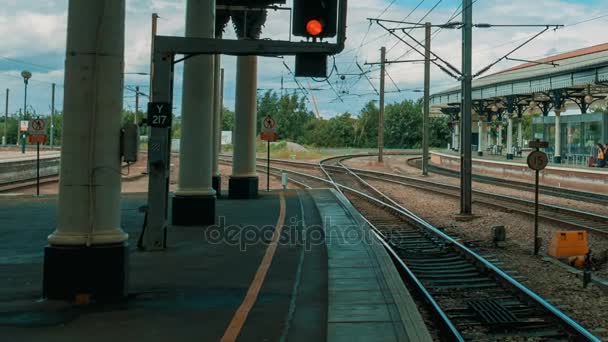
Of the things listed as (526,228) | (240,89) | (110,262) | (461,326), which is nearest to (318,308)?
(461,326)

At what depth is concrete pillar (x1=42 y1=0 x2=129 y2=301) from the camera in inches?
268

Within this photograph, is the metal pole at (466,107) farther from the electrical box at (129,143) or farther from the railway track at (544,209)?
the electrical box at (129,143)

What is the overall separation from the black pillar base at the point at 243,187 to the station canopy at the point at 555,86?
1477 cm

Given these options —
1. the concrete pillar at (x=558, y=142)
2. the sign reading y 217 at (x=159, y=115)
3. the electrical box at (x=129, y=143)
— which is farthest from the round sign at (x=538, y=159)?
the concrete pillar at (x=558, y=142)

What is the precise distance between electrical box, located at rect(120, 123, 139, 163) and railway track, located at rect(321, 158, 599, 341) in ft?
12.9

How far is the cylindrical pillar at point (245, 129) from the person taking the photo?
2122 cm

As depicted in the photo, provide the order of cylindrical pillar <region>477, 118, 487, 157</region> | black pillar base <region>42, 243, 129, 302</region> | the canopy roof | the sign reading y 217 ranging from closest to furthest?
black pillar base <region>42, 243, 129, 302</region>
the sign reading y 217
the canopy roof
cylindrical pillar <region>477, 118, 487, 157</region>

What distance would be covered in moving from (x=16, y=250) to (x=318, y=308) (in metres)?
6.07

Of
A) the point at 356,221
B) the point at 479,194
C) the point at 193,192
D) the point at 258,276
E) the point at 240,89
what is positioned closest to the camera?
the point at 258,276

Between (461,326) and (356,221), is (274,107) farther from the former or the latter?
(461,326)

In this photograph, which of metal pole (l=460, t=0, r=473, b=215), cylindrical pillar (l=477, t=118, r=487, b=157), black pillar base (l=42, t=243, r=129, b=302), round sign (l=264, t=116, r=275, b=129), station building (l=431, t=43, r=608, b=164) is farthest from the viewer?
cylindrical pillar (l=477, t=118, r=487, b=157)

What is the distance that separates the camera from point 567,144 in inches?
1483

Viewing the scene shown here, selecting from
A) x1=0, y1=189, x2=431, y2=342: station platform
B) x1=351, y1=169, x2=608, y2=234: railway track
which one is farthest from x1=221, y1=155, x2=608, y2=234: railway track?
x1=0, y1=189, x2=431, y2=342: station platform

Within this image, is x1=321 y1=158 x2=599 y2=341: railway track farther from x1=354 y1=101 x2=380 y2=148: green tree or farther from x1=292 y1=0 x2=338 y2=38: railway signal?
x1=354 y1=101 x2=380 y2=148: green tree
